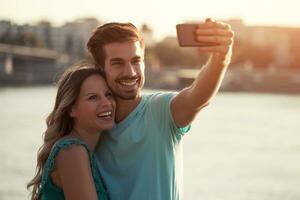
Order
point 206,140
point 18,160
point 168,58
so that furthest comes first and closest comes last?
point 168,58, point 206,140, point 18,160

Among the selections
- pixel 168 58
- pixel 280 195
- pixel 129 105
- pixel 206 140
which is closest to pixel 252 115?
pixel 206 140

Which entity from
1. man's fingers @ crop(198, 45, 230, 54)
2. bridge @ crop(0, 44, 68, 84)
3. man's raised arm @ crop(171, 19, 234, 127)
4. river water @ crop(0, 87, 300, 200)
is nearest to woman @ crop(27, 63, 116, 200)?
man's raised arm @ crop(171, 19, 234, 127)

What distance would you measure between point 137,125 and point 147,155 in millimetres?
58

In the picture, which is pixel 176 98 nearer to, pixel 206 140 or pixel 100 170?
pixel 100 170

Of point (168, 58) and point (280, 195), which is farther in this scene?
point (168, 58)

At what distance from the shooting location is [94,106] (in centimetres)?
140

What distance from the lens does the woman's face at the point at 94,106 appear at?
1.40m

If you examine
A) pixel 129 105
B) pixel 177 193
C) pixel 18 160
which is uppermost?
pixel 129 105

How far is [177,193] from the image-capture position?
1408 mm

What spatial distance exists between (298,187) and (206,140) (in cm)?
604

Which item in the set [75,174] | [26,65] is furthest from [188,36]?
[26,65]

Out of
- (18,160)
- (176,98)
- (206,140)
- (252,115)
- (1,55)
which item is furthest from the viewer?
(1,55)

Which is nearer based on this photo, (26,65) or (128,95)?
(128,95)

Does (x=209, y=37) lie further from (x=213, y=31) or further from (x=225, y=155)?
(x=225, y=155)
